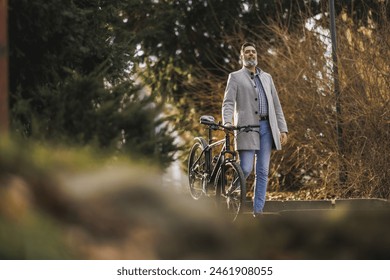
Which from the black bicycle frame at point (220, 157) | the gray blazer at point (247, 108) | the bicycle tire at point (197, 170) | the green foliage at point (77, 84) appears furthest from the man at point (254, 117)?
the green foliage at point (77, 84)

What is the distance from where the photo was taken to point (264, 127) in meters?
A: 8.39

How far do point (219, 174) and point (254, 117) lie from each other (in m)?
0.71

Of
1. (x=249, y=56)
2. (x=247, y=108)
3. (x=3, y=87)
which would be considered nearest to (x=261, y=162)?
(x=247, y=108)

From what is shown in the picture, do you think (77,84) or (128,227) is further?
(77,84)

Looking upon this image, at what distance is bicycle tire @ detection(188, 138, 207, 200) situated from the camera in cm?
941

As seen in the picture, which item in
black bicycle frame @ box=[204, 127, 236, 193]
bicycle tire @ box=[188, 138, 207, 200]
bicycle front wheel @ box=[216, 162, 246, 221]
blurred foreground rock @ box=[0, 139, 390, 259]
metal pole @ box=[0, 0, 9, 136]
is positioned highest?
bicycle tire @ box=[188, 138, 207, 200]

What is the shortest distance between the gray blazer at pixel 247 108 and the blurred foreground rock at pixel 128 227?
4.20 metres

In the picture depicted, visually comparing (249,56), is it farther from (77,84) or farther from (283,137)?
(77,84)

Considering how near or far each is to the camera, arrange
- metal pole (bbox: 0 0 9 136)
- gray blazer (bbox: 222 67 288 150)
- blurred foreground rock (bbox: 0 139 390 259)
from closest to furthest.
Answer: blurred foreground rock (bbox: 0 139 390 259) → metal pole (bbox: 0 0 9 136) → gray blazer (bbox: 222 67 288 150)

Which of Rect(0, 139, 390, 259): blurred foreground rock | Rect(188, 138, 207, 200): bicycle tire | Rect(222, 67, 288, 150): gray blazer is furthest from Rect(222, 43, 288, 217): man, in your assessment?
Rect(0, 139, 390, 259): blurred foreground rock

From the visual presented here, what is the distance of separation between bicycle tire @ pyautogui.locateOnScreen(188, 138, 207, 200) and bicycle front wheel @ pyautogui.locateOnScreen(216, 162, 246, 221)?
817 millimetres

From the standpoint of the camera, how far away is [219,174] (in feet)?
27.8

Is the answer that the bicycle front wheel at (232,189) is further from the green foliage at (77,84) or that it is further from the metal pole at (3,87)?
the metal pole at (3,87)

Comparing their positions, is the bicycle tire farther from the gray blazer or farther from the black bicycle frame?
the gray blazer
